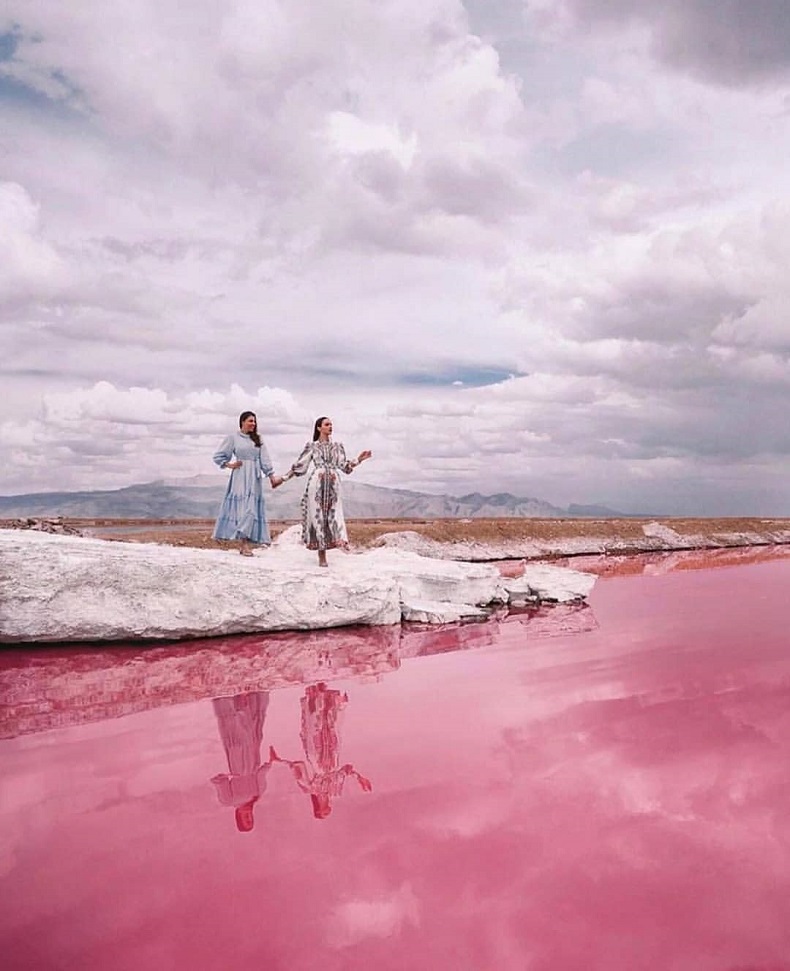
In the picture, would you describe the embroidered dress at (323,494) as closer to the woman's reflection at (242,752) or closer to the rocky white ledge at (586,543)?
the woman's reflection at (242,752)

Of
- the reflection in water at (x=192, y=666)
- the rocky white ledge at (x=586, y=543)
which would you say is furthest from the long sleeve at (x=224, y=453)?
the rocky white ledge at (x=586, y=543)

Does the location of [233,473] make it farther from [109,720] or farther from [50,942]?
[50,942]

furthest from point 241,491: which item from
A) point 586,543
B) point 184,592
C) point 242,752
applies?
point 586,543

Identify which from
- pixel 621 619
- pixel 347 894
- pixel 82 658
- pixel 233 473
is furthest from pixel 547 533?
pixel 347 894

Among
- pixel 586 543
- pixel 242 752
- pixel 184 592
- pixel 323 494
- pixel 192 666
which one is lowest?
pixel 242 752

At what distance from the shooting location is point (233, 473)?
47.1ft

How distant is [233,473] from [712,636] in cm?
964

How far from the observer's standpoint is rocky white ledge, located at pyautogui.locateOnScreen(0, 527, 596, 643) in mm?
11008

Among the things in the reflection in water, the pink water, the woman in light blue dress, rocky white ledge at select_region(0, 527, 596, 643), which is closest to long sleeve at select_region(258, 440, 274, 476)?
the woman in light blue dress

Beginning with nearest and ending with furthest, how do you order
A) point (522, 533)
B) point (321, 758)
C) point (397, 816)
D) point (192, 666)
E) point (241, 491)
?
point (397, 816), point (321, 758), point (192, 666), point (241, 491), point (522, 533)

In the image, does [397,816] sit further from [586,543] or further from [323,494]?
[586,543]

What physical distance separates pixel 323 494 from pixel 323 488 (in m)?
0.12

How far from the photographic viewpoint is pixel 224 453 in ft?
46.5

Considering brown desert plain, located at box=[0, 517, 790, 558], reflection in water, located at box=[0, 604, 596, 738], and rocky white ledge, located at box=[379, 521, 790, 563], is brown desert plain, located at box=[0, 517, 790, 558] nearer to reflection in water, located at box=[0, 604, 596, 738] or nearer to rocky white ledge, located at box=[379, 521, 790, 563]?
rocky white ledge, located at box=[379, 521, 790, 563]
